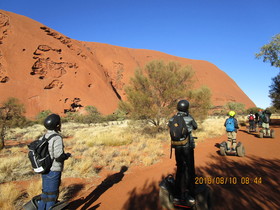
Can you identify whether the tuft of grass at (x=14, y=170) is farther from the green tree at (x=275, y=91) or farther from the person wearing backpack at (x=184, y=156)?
the green tree at (x=275, y=91)

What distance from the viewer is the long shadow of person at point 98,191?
3.93 metres

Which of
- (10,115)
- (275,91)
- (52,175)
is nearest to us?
(52,175)

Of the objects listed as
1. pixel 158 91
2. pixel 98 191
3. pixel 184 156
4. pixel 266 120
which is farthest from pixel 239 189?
pixel 158 91

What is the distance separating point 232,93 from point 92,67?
208 ft

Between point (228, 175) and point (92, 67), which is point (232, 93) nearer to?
point (92, 67)

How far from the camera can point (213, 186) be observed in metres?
4.34

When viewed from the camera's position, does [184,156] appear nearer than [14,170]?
Yes

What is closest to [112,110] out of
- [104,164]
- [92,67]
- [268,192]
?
[92,67]

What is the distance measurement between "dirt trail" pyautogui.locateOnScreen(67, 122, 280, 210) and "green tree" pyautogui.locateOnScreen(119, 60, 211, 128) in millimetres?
6951

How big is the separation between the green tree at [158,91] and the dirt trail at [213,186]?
274 inches

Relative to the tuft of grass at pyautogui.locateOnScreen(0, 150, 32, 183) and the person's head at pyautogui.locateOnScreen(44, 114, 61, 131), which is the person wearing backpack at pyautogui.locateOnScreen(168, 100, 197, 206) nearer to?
the person's head at pyautogui.locateOnScreen(44, 114, 61, 131)

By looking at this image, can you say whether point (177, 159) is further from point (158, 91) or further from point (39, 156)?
point (158, 91)

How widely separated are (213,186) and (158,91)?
10494 millimetres

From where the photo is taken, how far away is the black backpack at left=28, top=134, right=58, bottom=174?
2.45m
